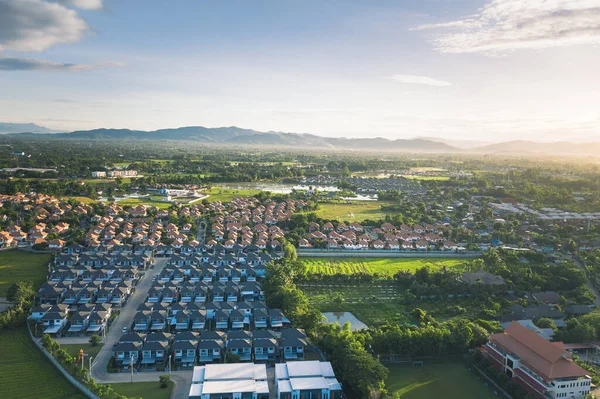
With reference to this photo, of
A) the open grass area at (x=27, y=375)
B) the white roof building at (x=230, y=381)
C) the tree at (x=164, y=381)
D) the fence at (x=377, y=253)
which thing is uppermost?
the white roof building at (x=230, y=381)

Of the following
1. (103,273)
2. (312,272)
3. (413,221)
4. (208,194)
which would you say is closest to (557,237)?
(413,221)

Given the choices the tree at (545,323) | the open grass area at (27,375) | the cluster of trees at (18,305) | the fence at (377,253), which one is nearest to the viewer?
the open grass area at (27,375)

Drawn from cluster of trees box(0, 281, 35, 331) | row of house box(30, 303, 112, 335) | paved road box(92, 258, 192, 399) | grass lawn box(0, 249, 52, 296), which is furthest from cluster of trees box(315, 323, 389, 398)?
grass lawn box(0, 249, 52, 296)

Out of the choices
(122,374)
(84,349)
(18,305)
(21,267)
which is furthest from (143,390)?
(21,267)

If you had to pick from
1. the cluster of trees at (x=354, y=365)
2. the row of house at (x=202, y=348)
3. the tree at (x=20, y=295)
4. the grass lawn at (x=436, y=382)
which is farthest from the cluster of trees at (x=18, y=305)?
the grass lawn at (x=436, y=382)

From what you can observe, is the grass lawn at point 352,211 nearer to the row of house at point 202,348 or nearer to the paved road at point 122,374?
the paved road at point 122,374

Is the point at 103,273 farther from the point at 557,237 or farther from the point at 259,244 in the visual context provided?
the point at 557,237

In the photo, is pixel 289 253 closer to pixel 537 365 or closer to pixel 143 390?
pixel 143 390
